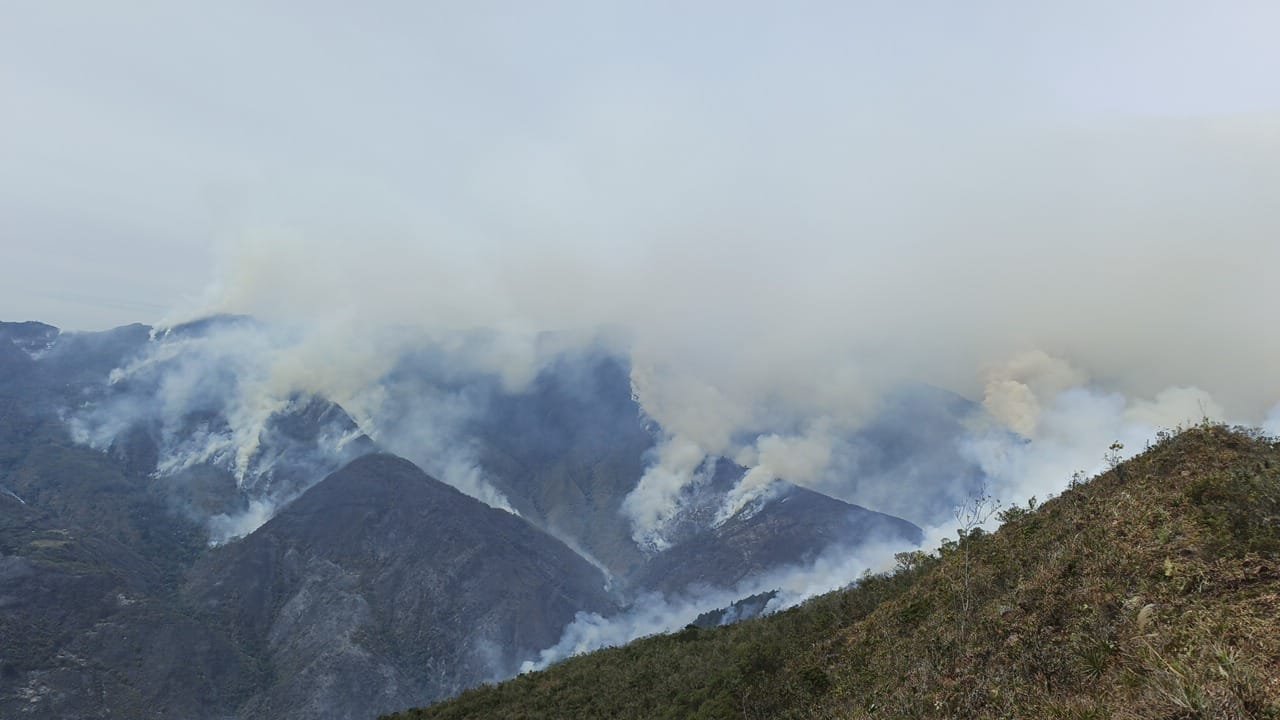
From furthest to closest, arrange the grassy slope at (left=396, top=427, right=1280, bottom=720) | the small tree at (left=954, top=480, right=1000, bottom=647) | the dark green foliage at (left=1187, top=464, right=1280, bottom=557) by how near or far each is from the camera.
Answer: the small tree at (left=954, top=480, right=1000, bottom=647) < the dark green foliage at (left=1187, top=464, right=1280, bottom=557) < the grassy slope at (left=396, top=427, right=1280, bottom=720)

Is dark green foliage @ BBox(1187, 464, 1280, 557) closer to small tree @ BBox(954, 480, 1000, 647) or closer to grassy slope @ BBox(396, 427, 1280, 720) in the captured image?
grassy slope @ BBox(396, 427, 1280, 720)

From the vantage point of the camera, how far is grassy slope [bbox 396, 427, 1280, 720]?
12844mm

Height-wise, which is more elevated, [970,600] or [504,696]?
[970,600]

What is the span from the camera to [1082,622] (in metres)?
17.7

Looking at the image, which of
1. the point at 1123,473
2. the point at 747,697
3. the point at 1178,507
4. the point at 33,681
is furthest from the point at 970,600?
the point at 33,681

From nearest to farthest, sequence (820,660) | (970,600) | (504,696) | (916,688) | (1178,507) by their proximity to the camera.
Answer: (916,688) → (1178,507) → (970,600) → (820,660) → (504,696)

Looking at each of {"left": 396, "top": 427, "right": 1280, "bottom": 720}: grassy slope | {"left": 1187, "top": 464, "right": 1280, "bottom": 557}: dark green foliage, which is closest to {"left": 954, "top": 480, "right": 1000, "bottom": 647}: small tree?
{"left": 396, "top": 427, "right": 1280, "bottom": 720}: grassy slope

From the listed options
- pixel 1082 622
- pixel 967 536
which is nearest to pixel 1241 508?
pixel 1082 622

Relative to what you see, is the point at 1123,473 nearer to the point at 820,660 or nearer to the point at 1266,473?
the point at 1266,473

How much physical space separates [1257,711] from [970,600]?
586 inches

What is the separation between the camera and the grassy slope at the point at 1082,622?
12844mm

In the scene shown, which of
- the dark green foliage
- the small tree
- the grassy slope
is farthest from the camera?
the small tree

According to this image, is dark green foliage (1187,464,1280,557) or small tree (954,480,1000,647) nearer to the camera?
dark green foliage (1187,464,1280,557)

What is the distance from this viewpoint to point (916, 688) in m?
19.5
